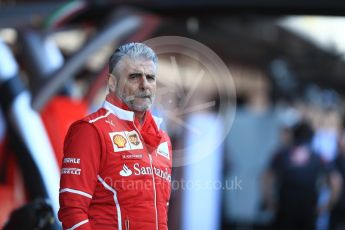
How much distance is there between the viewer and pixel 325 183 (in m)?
9.46

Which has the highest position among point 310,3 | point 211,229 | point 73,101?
point 310,3

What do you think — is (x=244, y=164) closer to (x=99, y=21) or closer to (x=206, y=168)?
(x=206, y=168)

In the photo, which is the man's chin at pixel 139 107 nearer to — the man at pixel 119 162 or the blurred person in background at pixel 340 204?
the man at pixel 119 162

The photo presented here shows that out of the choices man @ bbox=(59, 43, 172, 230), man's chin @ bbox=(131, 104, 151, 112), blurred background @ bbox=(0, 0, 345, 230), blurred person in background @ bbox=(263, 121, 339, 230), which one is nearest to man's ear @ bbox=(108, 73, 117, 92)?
man @ bbox=(59, 43, 172, 230)

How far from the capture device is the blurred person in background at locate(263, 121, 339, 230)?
838 centimetres

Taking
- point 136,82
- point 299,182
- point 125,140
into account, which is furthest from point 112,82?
point 299,182

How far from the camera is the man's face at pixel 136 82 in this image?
2713 millimetres

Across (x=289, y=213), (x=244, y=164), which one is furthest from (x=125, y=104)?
(x=244, y=164)

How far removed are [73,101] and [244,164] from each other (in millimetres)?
4912

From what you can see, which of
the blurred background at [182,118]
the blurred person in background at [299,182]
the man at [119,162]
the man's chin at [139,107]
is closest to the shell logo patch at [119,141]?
the man at [119,162]

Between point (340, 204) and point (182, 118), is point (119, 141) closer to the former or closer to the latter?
point (182, 118)

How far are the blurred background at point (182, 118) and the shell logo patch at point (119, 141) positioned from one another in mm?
437

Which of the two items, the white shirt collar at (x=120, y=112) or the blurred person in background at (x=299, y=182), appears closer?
the white shirt collar at (x=120, y=112)

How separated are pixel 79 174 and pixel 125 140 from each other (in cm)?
20
